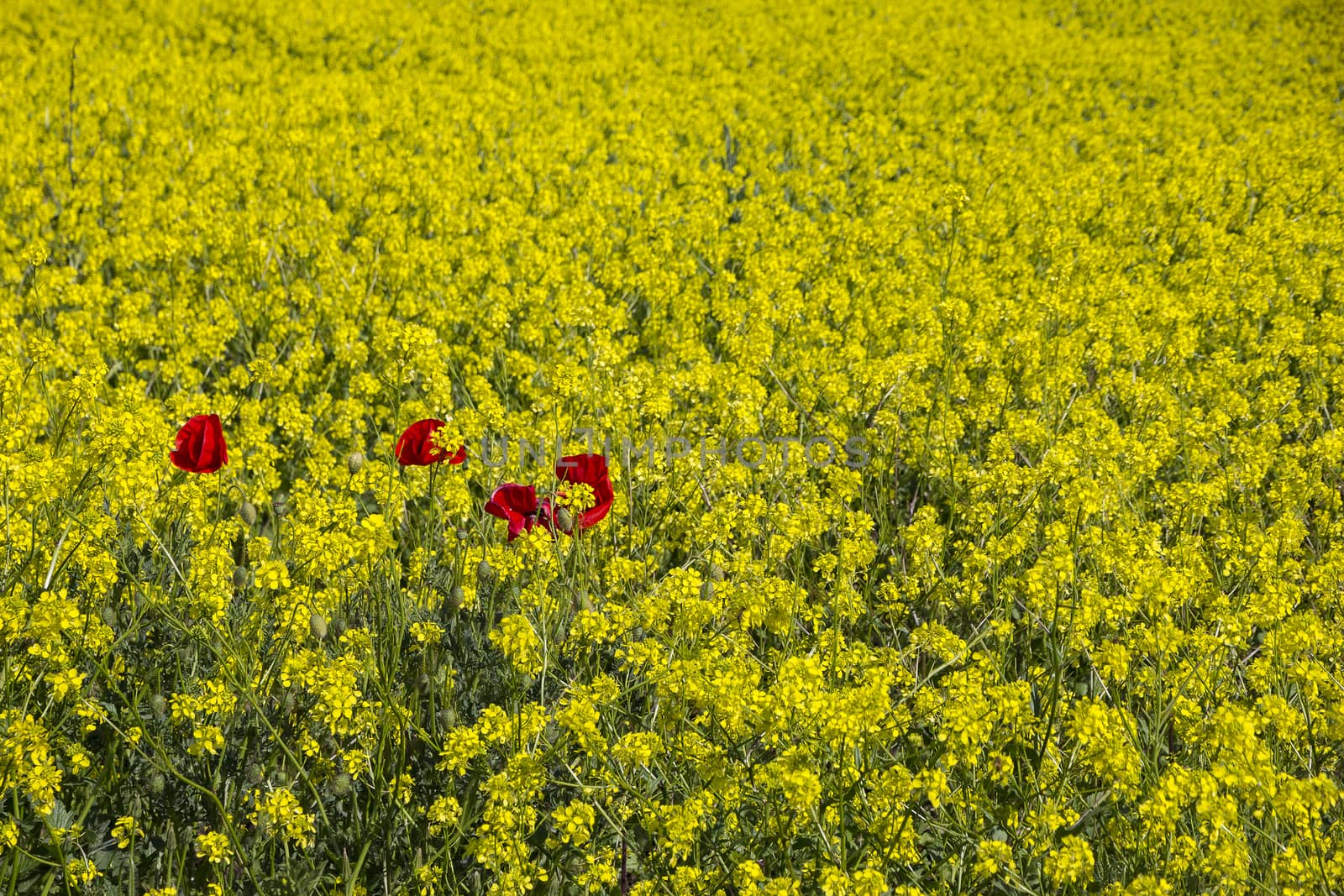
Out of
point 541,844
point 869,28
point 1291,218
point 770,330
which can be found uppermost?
point 869,28

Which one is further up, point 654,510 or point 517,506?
point 517,506

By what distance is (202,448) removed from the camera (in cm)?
316

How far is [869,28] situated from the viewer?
1288 centimetres

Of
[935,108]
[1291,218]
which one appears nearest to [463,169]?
[935,108]

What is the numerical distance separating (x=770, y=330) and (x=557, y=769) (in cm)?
270

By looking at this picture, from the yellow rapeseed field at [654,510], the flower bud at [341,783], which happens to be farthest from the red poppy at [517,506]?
the flower bud at [341,783]

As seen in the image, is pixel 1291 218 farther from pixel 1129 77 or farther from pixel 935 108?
pixel 1129 77

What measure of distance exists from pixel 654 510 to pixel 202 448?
1.66 meters

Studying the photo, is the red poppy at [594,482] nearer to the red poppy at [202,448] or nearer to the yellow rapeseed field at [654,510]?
the yellow rapeseed field at [654,510]

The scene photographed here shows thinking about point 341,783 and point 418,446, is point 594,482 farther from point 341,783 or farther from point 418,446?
point 341,783

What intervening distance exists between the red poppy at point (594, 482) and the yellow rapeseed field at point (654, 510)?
2 centimetres

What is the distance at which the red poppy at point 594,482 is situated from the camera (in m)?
3.19

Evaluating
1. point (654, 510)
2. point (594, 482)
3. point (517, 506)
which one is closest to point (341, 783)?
point (517, 506)

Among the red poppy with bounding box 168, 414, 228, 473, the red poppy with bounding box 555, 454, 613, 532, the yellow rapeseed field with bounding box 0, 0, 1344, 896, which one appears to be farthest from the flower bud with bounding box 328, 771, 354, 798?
the red poppy with bounding box 168, 414, 228, 473
